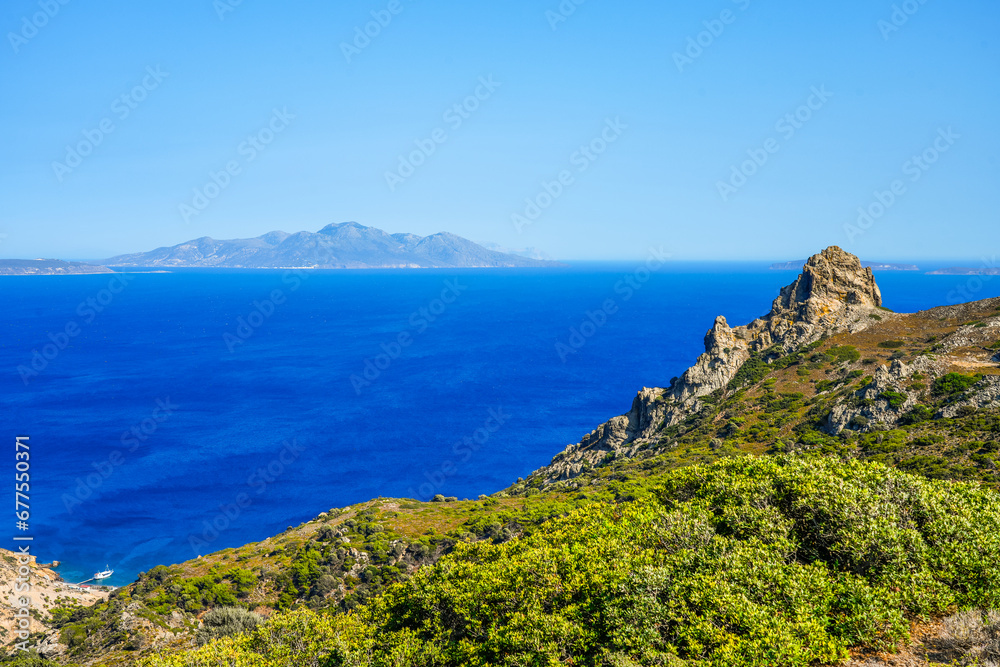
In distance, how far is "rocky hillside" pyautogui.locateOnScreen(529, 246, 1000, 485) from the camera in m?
51.8

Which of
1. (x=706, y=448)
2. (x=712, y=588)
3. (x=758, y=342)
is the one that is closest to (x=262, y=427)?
(x=706, y=448)

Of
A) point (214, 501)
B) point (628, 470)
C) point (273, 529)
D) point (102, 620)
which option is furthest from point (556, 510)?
point (214, 501)

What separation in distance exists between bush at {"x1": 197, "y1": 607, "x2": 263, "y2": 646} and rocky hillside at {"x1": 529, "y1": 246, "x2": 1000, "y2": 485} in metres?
38.6

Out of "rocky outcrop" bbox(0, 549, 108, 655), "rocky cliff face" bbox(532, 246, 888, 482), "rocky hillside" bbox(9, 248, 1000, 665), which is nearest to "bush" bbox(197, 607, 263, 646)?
"rocky hillside" bbox(9, 248, 1000, 665)

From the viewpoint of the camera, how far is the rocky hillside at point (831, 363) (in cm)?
5175

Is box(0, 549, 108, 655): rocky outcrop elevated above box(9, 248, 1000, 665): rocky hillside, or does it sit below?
below
